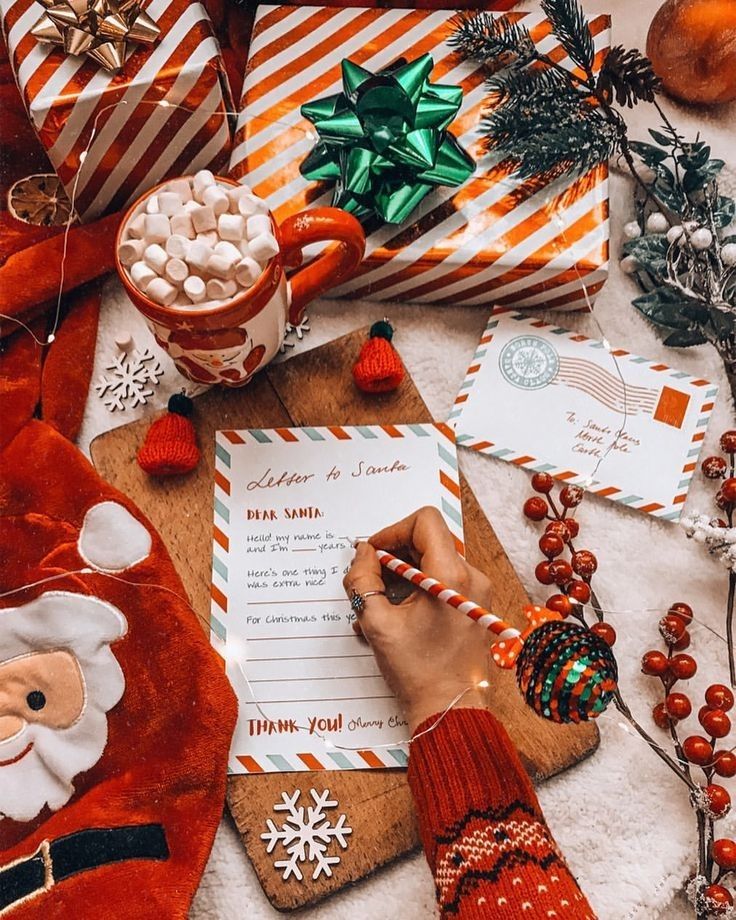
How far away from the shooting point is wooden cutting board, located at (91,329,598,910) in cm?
75

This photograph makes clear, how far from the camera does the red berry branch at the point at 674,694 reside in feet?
2.47

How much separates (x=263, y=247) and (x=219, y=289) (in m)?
0.05

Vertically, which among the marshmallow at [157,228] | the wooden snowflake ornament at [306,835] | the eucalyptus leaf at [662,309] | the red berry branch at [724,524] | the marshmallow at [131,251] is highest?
the marshmallow at [157,228]

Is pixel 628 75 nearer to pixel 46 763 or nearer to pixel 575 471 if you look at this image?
pixel 575 471

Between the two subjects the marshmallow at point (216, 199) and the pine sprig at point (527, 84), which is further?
the pine sprig at point (527, 84)

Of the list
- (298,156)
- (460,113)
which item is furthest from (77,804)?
(460,113)

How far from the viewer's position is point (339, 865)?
743 millimetres

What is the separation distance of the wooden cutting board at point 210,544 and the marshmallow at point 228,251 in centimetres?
19

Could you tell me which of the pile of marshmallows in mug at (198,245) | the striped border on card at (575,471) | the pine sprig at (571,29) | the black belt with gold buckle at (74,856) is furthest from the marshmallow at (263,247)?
the black belt with gold buckle at (74,856)

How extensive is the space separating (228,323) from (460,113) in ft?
1.19

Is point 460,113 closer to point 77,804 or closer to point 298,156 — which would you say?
point 298,156

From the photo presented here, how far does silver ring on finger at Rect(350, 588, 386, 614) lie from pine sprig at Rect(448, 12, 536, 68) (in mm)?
548

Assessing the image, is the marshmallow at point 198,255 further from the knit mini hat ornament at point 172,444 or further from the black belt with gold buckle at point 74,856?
the black belt with gold buckle at point 74,856

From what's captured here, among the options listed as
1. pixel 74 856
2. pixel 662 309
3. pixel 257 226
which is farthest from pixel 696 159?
pixel 74 856
